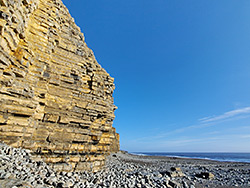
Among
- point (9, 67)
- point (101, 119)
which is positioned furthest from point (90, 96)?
point (9, 67)

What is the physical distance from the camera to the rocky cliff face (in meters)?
7.65

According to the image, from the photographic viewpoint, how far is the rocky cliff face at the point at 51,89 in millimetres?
7652

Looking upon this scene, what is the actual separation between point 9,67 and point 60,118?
15.0 ft

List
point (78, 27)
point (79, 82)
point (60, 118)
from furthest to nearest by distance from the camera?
point (78, 27) → point (79, 82) → point (60, 118)

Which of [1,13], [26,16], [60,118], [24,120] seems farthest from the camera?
[60,118]

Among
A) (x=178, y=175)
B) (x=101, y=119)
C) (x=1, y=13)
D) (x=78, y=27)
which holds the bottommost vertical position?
(x=178, y=175)

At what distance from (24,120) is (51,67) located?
4390 mm

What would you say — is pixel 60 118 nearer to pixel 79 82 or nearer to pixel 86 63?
pixel 79 82

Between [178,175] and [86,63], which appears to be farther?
[178,175]

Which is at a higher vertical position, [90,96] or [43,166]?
[90,96]

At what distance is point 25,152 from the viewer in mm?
7883

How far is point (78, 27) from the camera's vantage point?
13.8 metres

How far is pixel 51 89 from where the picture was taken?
33.9ft

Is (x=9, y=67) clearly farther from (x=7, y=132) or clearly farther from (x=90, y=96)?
(x=90, y=96)
